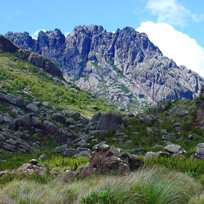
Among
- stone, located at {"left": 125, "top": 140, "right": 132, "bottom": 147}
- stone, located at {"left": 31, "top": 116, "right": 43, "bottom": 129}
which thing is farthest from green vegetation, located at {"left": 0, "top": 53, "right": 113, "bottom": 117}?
stone, located at {"left": 125, "top": 140, "right": 132, "bottom": 147}

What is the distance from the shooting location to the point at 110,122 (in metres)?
21.9

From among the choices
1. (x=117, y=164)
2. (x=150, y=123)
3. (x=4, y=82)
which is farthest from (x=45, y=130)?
(x=4, y=82)

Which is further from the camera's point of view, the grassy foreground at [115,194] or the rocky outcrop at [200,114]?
Result: the rocky outcrop at [200,114]

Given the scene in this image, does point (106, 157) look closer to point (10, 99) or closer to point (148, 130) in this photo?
point (148, 130)

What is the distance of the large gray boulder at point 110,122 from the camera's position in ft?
70.4

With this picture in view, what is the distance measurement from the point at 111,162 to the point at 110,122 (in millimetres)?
14622

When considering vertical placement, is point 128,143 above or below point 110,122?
below

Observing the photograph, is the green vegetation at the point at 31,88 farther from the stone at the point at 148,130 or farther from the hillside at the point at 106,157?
the stone at the point at 148,130

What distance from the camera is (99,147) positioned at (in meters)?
8.46

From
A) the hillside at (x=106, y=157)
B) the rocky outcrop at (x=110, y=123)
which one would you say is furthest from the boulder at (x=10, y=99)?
the rocky outcrop at (x=110, y=123)

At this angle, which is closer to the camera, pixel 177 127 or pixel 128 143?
pixel 128 143

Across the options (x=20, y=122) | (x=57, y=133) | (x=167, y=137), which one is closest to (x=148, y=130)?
(x=167, y=137)

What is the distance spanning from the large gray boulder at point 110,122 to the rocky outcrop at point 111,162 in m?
13.0

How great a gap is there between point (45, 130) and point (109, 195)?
18069 mm
